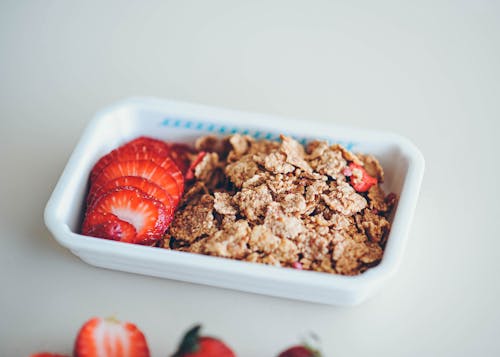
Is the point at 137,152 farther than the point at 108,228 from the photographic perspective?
Yes

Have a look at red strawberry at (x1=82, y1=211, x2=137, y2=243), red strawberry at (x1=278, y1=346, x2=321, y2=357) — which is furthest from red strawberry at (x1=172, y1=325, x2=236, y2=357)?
red strawberry at (x1=82, y1=211, x2=137, y2=243)

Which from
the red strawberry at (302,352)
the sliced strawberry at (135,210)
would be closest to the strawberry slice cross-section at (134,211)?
the sliced strawberry at (135,210)

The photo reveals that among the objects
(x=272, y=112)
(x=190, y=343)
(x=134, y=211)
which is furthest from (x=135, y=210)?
(x=272, y=112)

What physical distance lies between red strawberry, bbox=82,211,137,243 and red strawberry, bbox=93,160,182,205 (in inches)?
4.9

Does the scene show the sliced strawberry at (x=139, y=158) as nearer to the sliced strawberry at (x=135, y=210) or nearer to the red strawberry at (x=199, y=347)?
the sliced strawberry at (x=135, y=210)

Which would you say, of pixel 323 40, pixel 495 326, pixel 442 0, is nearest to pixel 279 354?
pixel 495 326

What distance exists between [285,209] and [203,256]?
8.9 inches

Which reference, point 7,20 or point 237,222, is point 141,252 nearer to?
point 237,222

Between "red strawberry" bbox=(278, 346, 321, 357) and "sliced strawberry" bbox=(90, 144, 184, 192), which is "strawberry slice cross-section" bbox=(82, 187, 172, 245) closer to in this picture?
"sliced strawberry" bbox=(90, 144, 184, 192)

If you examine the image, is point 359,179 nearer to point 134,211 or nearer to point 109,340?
point 134,211

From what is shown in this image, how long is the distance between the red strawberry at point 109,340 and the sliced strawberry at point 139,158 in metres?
0.39

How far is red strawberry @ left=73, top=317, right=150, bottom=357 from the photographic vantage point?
1.21m

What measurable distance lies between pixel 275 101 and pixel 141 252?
78 cm

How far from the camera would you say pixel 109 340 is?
1235 mm
